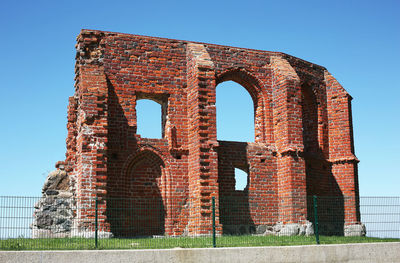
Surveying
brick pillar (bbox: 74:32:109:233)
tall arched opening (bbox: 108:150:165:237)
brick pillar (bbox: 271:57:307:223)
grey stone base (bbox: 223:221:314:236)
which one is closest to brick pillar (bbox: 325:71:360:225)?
brick pillar (bbox: 271:57:307:223)

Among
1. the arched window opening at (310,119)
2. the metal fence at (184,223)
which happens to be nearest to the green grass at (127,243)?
the metal fence at (184,223)

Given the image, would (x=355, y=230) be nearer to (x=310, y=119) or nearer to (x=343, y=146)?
(x=343, y=146)

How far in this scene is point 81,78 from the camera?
1716 cm

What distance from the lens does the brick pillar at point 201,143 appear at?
17141 mm

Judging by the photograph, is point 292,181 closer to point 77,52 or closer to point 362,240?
point 362,240

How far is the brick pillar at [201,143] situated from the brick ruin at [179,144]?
0.12ft

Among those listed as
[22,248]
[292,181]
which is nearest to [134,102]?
[292,181]

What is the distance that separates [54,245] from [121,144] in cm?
581

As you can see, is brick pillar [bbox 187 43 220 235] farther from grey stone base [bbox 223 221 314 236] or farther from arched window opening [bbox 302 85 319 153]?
arched window opening [bbox 302 85 319 153]

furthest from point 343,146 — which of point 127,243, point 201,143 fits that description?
point 127,243

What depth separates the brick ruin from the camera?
16.8 metres

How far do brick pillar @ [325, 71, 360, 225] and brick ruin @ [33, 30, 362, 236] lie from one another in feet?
1.09

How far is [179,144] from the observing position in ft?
60.1

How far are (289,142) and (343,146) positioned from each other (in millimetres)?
3506
